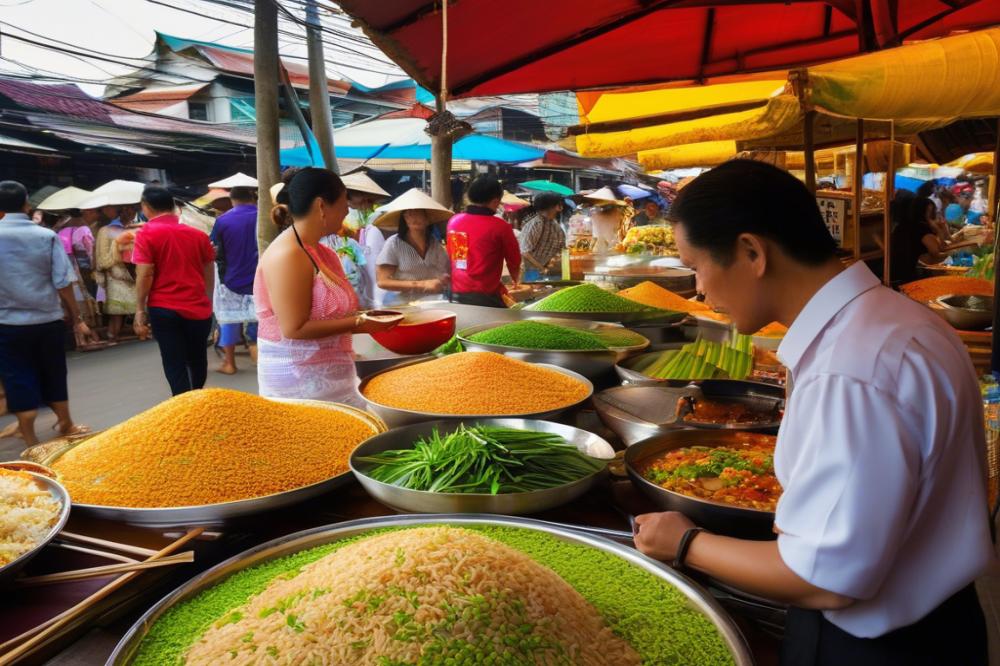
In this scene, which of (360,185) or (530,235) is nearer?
(360,185)

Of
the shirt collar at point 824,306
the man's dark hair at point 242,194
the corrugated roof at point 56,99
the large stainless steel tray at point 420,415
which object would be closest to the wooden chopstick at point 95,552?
the large stainless steel tray at point 420,415

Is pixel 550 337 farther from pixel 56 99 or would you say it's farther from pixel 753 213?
pixel 56 99

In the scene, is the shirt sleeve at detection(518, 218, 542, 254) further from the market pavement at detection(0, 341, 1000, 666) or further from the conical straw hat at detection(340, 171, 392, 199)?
the market pavement at detection(0, 341, 1000, 666)

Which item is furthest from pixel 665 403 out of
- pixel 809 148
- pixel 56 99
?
pixel 56 99

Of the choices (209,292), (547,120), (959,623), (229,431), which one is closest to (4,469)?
(229,431)

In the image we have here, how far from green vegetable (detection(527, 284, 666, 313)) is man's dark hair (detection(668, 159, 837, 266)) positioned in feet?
7.82

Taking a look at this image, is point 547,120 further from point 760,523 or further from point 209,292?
point 760,523

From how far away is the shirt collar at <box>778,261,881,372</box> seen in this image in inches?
39.5

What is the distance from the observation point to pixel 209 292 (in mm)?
5570

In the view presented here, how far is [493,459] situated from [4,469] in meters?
1.21

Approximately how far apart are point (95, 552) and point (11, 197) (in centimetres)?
476

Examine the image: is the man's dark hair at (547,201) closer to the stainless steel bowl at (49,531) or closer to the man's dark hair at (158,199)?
the man's dark hair at (158,199)

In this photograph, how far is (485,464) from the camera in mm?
1532

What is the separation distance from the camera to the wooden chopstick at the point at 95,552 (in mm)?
1260
